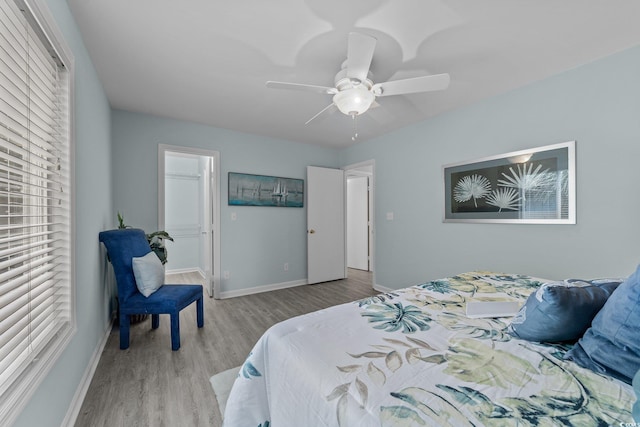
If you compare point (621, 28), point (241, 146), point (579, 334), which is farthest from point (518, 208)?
point (241, 146)

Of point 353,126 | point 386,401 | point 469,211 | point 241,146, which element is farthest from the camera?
point 241,146

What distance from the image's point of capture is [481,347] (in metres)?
0.99

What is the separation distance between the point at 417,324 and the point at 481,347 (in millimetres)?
261

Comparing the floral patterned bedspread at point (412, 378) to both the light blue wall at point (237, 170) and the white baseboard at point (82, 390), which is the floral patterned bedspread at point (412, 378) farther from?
the light blue wall at point (237, 170)

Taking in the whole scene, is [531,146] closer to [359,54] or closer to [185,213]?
[359,54]

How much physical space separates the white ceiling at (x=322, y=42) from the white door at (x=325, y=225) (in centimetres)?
187

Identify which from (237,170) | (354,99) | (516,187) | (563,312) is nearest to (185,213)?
(237,170)

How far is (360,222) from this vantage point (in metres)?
5.98

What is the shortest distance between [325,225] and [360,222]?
1.55m

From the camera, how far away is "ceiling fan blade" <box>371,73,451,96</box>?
71.7 inches

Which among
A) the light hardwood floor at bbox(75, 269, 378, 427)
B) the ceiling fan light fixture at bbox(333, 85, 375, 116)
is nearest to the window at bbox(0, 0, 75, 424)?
the light hardwood floor at bbox(75, 269, 378, 427)

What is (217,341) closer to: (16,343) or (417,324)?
(16,343)

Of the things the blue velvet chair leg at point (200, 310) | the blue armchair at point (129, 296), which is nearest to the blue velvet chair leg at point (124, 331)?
the blue armchair at point (129, 296)

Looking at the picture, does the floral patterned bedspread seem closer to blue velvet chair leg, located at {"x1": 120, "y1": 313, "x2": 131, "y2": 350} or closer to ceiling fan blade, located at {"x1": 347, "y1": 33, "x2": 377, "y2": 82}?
ceiling fan blade, located at {"x1": 347, "y1": 33, "x2": 377, "y2": 82}
